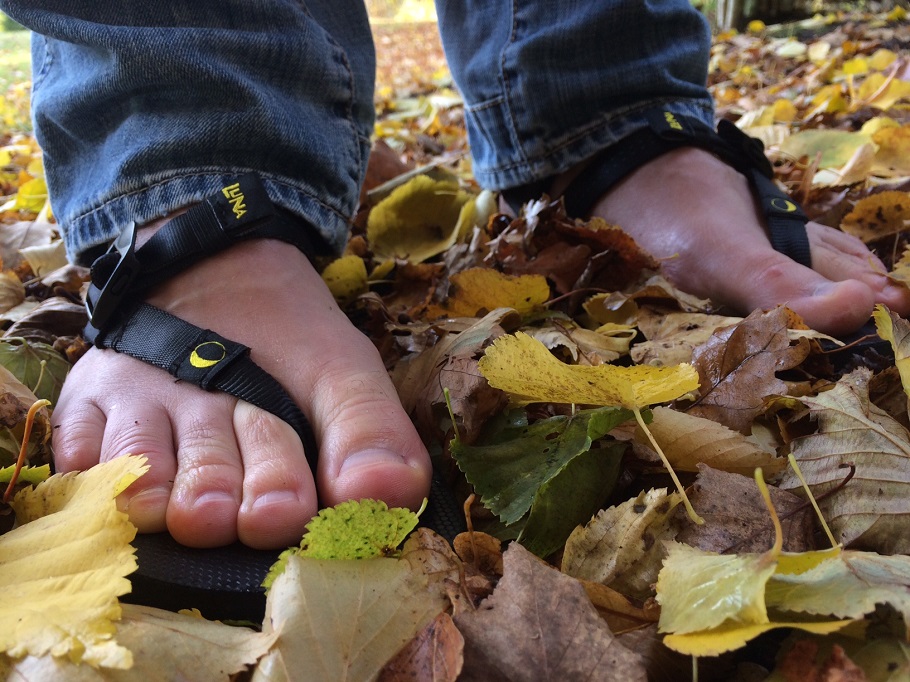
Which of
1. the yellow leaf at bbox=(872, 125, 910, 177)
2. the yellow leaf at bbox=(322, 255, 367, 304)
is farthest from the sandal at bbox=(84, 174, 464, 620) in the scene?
the yellow leaf at bbox=(872, 125, 910, 177)

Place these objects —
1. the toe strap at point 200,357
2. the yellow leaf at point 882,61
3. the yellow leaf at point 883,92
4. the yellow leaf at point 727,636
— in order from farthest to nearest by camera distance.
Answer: the yellow leaf at point 882,61 < the yellow leaf at point 883,92 < the toe strap at point 200,357 < the yellow leaf at point 727,636

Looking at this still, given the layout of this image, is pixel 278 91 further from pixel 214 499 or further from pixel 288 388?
pixel 214 499

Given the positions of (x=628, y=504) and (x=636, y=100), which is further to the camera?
(x=636, y=100)

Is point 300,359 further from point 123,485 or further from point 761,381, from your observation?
point 761,381

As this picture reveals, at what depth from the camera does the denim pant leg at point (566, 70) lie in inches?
43.6

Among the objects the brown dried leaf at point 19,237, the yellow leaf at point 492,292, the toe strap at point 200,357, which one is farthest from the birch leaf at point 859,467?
the brown dried leaf at point 19,237

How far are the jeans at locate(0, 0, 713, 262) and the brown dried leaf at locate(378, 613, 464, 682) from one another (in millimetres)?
640

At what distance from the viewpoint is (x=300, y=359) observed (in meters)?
0.78

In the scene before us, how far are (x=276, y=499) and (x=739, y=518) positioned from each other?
39 cm

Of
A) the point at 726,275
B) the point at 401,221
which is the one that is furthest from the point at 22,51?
the point at 726,275

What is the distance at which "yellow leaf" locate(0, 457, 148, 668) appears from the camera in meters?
0.40

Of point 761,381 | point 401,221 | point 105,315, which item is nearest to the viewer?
point 761,381

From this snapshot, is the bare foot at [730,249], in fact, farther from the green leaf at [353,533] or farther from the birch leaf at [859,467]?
the green leaf at [353,533]

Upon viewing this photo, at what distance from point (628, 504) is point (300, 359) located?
414 millimetres
